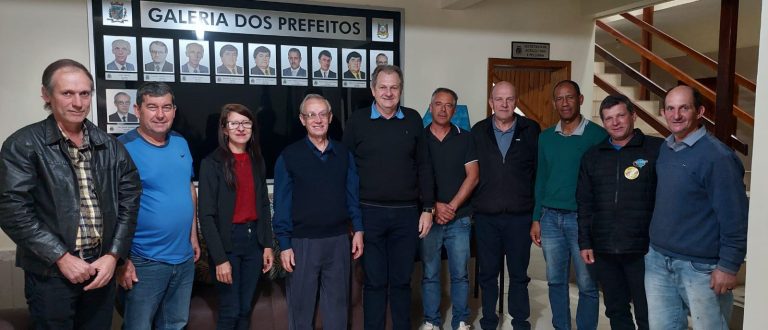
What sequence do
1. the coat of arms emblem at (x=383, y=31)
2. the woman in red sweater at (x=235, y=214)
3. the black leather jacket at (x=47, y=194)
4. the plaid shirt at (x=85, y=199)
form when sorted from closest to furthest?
the black leather jacket at (x=47, y=194)
the plaid shirt at (x=85, y=199)
the woman in red sweater at (x=235, y=214)
the coat of arms emblem at (x=383, y=31)

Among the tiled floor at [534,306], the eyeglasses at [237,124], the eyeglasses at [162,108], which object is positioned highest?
the eyeglasses at [162,108]

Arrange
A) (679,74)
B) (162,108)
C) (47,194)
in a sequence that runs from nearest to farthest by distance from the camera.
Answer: (47,194) → (162,108) → (679,74)

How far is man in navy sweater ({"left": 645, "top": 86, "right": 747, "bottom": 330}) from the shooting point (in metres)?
2.03

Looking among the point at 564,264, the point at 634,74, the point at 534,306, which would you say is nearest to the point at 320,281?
the point at 564,264

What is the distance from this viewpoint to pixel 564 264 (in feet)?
9.50

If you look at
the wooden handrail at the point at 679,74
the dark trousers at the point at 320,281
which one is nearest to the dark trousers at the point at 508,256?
the dark trousers at the point at 320,281

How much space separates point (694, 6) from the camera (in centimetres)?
511

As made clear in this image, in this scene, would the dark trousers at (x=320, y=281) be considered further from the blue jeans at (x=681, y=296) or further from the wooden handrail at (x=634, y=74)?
the wooden handrail at (x=634, y=74)

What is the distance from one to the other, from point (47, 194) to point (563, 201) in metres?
2.41

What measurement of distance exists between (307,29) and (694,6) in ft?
13.0

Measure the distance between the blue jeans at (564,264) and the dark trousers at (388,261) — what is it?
0.77 m

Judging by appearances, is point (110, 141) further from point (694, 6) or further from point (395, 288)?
point (694, 6)

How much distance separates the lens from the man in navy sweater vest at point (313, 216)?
2.52 meters

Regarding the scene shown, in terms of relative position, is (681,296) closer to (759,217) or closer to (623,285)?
(623,285)
